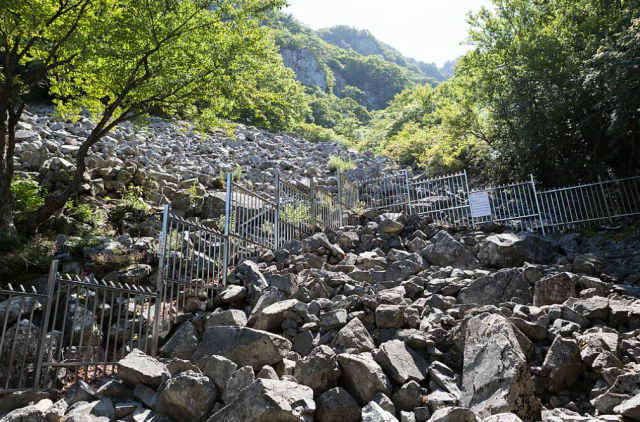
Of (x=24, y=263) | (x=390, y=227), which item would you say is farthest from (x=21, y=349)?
(x=390, y=227)

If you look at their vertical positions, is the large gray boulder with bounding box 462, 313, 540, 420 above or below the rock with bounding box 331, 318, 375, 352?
below

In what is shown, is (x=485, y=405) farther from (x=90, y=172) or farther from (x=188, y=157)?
(x=188, y=157)

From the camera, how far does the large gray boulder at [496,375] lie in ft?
12.4

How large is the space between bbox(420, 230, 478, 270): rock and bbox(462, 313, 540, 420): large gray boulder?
4.16m

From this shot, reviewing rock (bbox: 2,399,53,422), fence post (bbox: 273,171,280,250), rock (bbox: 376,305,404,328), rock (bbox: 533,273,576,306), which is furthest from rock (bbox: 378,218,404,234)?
rock (bbox: 2,399,53,422)

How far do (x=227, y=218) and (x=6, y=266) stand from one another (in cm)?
447

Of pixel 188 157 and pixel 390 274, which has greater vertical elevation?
pixel 188 157

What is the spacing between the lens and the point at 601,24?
14031mm

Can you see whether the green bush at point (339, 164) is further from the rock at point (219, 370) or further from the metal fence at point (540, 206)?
the rock at point (219, 370)

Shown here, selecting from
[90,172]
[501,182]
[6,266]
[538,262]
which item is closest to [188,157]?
[90,172]

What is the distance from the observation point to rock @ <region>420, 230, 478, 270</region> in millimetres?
8625

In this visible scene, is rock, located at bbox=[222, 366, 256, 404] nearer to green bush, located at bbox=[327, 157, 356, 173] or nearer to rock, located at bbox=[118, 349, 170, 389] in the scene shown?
rock, located at bbox=[118, 349, 170, 389]

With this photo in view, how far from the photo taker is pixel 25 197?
448 inches

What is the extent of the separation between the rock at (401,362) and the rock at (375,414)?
0.59m
